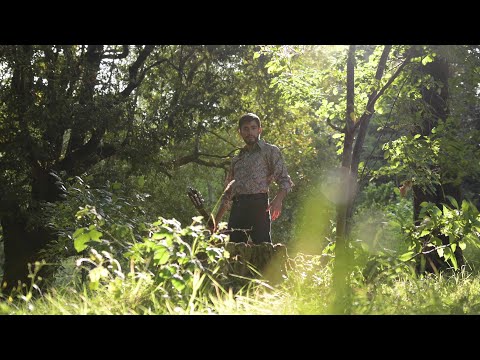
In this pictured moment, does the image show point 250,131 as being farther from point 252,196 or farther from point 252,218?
point 252,218

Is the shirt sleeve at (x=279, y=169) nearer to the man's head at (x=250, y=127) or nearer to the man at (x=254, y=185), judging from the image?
the man at (x=254, y=185)

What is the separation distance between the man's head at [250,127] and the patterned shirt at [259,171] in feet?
0.37

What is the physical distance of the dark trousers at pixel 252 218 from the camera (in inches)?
294

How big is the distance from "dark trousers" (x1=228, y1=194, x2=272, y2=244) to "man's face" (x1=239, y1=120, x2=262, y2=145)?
657 mm

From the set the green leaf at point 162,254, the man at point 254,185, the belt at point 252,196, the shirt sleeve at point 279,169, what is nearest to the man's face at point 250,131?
the man at point 254,185

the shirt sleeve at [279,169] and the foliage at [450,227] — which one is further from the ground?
the shirt sleeve at [279,169]

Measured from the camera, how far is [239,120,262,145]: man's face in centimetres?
737

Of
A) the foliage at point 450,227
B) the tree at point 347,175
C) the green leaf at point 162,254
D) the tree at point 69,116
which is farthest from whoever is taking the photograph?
the tree at point 69,116

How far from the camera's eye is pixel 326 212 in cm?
2661

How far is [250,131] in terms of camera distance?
7.42 metres

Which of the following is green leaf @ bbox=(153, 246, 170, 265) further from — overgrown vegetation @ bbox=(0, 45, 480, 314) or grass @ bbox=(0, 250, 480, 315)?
grass @ bbox=(0, 250, 480, 315)

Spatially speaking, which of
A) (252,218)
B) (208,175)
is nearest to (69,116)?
(252,218)
